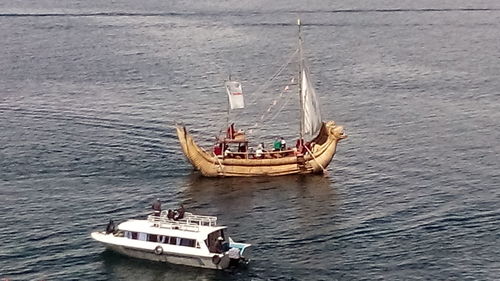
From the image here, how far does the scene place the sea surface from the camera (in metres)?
89.1

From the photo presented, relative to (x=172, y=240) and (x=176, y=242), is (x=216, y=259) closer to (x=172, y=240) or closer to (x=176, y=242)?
(x=176, y=242)

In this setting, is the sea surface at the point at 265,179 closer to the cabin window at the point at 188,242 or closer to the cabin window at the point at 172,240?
the cabin window at the point at 172,240

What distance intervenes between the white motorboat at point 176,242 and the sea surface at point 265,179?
3.54 feet

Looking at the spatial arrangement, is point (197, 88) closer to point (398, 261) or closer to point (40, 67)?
point (40, 67)

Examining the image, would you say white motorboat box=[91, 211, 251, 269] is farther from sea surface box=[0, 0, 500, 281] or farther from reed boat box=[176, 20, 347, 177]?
reed boat box=[176, 20, 347, 177]

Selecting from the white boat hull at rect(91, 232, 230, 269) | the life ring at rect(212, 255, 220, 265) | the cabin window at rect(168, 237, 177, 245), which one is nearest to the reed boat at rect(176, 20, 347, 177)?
the white boat hull at rect(91, 232, 230, 269)

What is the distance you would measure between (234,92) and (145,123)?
65.5ft

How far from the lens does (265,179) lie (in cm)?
11406

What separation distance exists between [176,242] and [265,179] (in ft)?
91.6

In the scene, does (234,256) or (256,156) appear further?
(256,156)

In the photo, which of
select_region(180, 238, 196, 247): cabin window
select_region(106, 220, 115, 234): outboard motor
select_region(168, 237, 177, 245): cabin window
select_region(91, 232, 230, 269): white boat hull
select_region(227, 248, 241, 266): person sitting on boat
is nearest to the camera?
select_region(227, 248, 241, 266): person sitting on boat

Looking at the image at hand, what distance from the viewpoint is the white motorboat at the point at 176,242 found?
8650 cm

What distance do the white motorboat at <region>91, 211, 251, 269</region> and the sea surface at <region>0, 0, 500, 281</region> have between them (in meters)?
1.08

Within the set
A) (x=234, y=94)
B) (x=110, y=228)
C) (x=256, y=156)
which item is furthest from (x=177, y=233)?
(x=234, y=94)
